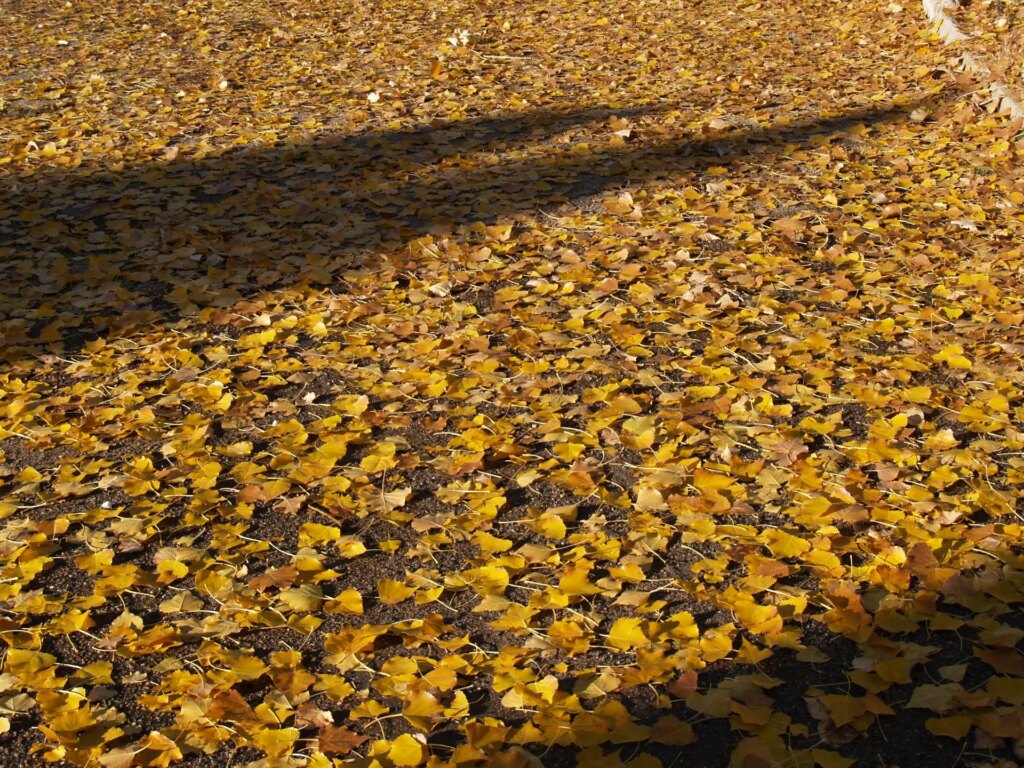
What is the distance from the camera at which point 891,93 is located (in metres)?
6.71

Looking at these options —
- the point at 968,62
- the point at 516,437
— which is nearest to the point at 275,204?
the point at 516,437

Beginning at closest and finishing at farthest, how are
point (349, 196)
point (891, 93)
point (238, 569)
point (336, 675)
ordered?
point (336, 675)
point (238, 569)
point (349, 196)
point (891, 93)

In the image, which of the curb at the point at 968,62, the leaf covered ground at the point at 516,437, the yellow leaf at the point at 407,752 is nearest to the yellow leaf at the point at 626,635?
the leaf covered ground at the point at 516,437

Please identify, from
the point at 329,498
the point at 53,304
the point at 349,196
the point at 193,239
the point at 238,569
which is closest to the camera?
the point at 238,569

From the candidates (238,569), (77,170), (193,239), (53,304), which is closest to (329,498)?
Answer: (238,569)

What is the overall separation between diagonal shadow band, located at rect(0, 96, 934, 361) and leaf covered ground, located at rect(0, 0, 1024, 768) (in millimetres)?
29

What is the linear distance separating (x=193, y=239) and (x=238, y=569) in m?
2.57

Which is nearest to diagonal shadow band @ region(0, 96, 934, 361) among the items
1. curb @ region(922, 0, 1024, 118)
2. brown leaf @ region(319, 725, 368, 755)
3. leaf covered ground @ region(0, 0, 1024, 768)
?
leaf covered ground @ region(0, 0, 1024, 768)

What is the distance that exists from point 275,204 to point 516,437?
2.61 meters

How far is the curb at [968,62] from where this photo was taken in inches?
240

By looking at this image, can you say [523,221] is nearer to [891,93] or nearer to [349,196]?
[349,196]

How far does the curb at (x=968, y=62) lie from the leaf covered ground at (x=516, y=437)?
0.19m

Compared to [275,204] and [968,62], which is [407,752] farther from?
[968,62]

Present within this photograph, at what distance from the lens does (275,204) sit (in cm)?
534
